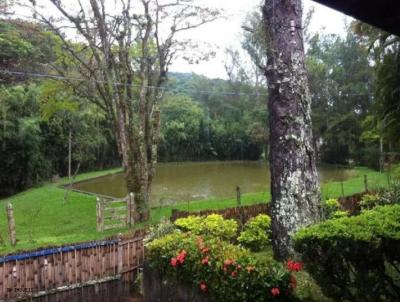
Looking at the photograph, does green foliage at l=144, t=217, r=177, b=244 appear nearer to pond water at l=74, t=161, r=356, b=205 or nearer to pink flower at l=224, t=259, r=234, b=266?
pink flower at l=224, t=259, r=234, b=266

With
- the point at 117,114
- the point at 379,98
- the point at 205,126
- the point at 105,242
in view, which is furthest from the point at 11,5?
the point at 205,126

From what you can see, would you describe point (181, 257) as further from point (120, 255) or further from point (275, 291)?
point (120, 255)

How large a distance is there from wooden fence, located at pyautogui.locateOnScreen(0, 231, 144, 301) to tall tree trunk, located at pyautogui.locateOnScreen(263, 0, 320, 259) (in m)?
3.07

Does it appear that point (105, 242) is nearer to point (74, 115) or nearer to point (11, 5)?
point (11, 5)

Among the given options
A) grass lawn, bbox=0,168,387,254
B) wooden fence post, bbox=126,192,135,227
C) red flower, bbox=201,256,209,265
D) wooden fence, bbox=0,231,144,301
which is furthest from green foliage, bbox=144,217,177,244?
wooden fence post, bbox=126,192,135,227

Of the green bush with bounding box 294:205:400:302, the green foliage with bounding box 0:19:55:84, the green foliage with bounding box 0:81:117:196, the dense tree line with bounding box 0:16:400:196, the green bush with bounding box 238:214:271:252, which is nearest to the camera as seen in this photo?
the green bush with bounding box 294:205:400:302

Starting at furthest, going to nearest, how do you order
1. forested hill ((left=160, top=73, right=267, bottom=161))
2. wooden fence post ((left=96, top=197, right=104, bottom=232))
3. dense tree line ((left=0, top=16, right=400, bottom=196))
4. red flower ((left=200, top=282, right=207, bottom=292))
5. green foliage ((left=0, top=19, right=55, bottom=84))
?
forested hill ((left=160, top=73, right=267, bottom=161)) < green foliage ((left=0, top=19, right=55, bottom=84)) < dense tree line ((left=0, top=16, right=400, bottom=196)) < wooden fence post ((left=96, top=197, right=104, bottom=232)) < red flower ((left=200, top=282, right=207, bottom=292))

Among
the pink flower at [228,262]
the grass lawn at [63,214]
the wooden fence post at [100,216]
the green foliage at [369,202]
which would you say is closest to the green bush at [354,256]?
the pink flower at [228,262]

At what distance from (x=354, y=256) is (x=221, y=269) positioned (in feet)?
5.59

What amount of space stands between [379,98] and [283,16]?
486cm

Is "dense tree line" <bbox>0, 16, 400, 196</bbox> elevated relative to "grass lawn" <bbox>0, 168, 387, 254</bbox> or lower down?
elevated

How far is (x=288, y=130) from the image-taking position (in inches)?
262

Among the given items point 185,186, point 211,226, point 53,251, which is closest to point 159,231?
point 211,226

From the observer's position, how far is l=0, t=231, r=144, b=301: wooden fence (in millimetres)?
6766
